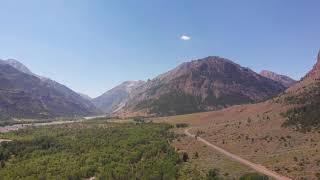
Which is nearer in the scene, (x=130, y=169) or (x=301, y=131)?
(x=130, y=169)

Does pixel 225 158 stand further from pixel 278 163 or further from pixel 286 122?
pixel 286 122

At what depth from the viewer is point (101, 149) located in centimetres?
14912

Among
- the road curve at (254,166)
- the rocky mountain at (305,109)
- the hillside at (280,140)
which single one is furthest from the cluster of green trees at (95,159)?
the rocky mountain at (305,109)

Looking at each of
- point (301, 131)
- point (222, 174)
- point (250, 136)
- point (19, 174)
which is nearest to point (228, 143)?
point (250, 136)

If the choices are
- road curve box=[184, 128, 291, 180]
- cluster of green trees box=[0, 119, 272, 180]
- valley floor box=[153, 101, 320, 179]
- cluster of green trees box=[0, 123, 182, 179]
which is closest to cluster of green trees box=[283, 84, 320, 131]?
valley floor box=[153, 101, 320, 179]

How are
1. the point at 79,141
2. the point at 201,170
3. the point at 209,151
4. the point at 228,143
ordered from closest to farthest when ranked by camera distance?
the point at 201,170 < the point at 209,151 < the point at 228,143 < the point at 79,141

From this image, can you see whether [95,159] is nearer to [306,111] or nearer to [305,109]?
[306,111]

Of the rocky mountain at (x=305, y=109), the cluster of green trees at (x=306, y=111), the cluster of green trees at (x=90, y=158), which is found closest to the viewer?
the cluster of green trees at (x=90, y=158)

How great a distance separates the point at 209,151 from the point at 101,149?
38546 millimetres

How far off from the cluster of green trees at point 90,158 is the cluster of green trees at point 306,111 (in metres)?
41.6

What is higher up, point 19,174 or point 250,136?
Result: point 250,136

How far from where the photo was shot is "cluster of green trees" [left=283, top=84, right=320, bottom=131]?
140250 mm

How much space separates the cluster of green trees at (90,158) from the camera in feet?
351

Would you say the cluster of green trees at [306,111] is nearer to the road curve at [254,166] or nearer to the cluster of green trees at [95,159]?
the road curve at [254,166]
